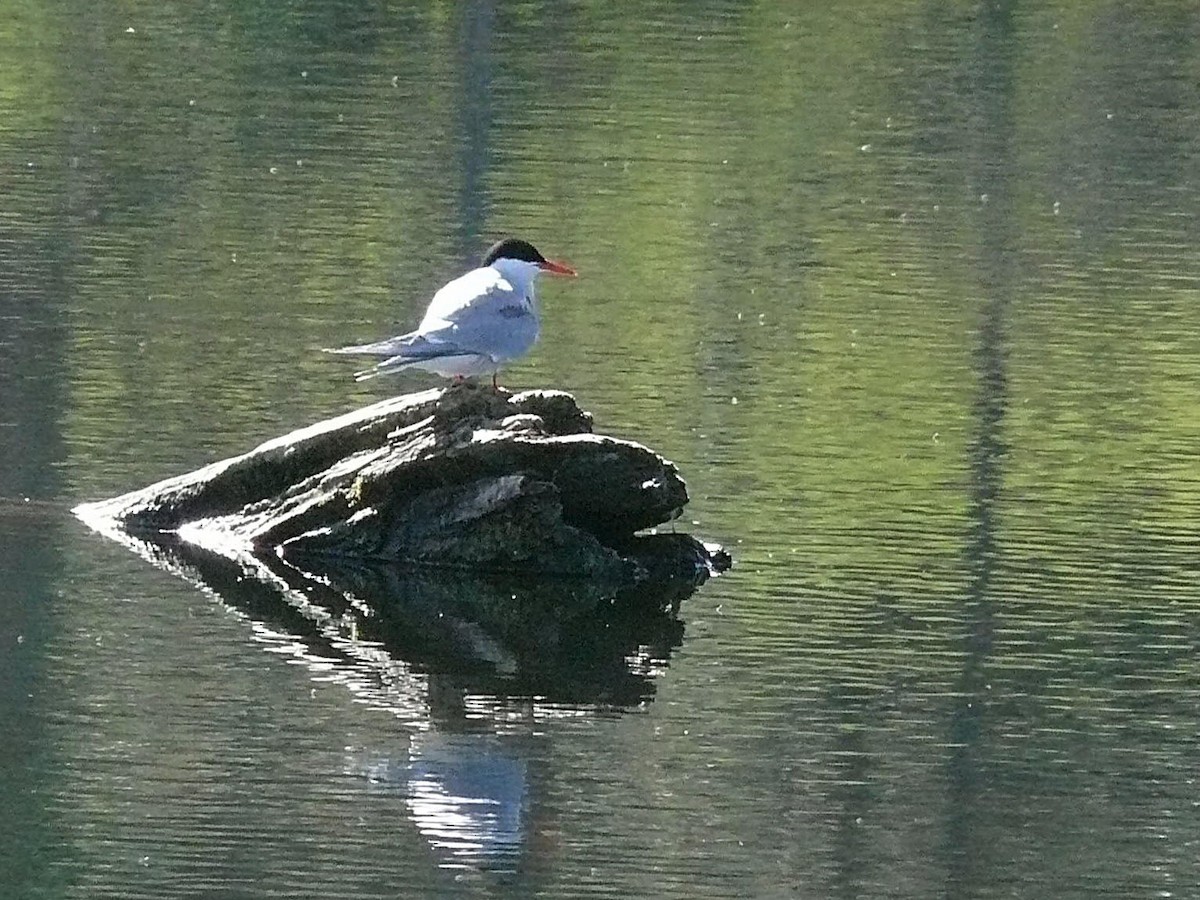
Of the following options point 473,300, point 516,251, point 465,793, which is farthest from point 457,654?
point 516,251

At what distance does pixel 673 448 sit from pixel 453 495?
2.78 m

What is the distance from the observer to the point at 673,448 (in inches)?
602

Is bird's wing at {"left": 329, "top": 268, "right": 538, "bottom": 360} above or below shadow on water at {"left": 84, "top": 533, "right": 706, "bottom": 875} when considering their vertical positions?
above

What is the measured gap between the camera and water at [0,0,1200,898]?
31.0 ft

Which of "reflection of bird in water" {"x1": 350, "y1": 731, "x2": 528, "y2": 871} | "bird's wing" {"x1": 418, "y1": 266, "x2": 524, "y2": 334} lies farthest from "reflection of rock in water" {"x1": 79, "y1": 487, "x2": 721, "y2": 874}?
"bird's wing" {"x1": 418, "y1": 266, "x2": 524, "y2": 334}

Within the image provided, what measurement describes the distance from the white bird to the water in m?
1.32

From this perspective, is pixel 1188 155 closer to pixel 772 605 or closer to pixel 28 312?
pixel 28 312

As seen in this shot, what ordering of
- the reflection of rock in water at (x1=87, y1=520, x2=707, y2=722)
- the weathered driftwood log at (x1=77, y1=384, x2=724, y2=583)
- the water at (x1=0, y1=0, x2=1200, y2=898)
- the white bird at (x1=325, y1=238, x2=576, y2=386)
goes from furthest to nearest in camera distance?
the weathered driftwood log at (x1=77, y1=384, x2=724, y2=583) → the white bird at (x1=325, y1=238, x2=576, y2=386) → the reflection of rock in water at (x1=87, y1=520, x2=707, y2=722) → the water at (x1=0, y1=0, x2=1200, y2=898)

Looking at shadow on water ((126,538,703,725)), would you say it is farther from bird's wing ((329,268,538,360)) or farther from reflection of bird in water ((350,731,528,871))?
bird's wing ((329,268,538,360))

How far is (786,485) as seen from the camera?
A: 14633 millimetres

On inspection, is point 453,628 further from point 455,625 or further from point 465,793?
point 465,793

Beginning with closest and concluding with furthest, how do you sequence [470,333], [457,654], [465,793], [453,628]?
[465,793] < [457,654] < [453,628] < [470,333]

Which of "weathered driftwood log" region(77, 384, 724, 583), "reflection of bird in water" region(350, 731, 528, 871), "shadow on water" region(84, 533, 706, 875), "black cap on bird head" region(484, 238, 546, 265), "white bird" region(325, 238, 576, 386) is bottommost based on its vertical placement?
"reflection of bird in water" region(350, 731, 528, 871)

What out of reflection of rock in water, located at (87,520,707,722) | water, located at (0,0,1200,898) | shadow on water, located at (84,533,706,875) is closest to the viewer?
water, located at (0,0,1200,898)
